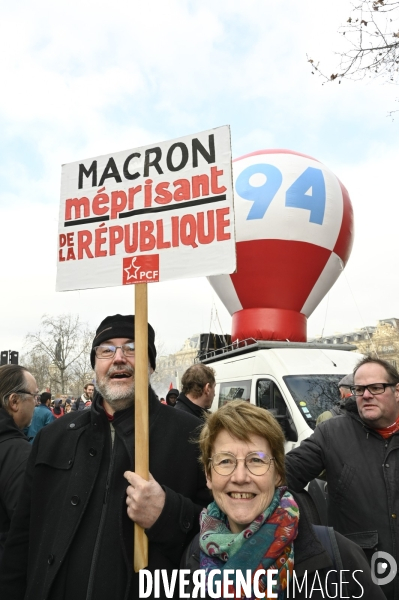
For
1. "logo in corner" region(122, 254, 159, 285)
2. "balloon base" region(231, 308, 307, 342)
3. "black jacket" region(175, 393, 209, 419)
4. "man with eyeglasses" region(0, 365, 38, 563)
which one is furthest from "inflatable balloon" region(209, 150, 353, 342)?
"logo in corner" region(122, 254, 159, 285)

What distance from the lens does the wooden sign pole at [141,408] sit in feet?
7.07

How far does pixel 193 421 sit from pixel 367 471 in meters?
1.12

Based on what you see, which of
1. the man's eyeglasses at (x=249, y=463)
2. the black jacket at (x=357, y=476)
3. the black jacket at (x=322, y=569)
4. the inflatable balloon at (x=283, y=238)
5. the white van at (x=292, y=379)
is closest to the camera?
the black jacket at (x=322, y=569)

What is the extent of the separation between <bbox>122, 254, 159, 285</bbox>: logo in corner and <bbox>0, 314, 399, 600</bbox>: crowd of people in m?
0.20

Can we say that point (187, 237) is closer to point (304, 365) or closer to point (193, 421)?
point (193, 421)

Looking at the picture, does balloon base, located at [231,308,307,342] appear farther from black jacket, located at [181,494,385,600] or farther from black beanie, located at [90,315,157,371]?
black jacket, located at [181,494,385,600]

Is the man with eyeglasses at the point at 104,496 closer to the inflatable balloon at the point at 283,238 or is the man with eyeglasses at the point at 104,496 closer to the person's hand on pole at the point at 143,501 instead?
the person's hand on pole at the point at 143,501

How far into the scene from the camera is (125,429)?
2.39 m

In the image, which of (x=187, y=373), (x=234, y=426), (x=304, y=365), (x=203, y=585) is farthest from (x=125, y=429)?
(x=304, y=365)

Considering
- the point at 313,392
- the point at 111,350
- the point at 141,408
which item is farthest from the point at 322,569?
the point at 313,392

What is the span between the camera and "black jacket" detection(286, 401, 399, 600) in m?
2.90

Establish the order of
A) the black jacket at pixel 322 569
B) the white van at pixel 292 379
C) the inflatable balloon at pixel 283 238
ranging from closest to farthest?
the black jacket at pixel 322 569 → the white van at pixel 292 379 → the inflatable balloon at pixel 283 238

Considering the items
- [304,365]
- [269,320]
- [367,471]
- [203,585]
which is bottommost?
[203,585]

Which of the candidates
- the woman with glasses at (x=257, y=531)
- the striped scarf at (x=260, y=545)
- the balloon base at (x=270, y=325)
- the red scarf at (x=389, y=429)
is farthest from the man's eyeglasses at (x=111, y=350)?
the balloon base at (x=270, y=325)
